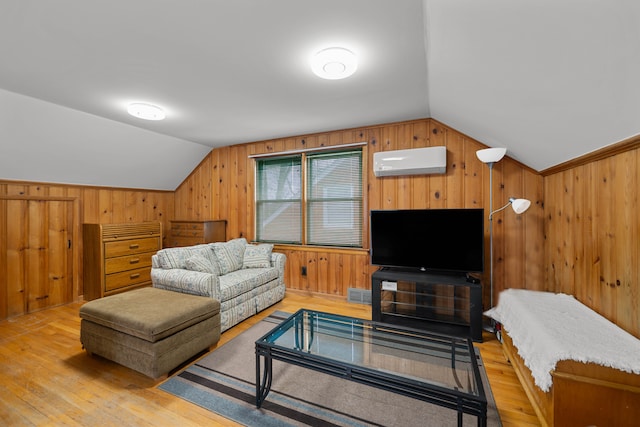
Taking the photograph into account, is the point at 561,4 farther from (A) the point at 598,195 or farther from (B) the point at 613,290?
(B) the point at 613,290

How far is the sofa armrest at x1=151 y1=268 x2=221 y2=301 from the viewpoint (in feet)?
8.45

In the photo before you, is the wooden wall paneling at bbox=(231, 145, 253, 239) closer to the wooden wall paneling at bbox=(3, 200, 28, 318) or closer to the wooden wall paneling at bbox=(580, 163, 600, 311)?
the wooden wall paneling at bbox=(3, 200, 28, 318)

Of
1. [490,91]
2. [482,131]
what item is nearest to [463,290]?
[482,131]

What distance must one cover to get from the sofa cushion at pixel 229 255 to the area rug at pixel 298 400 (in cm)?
128

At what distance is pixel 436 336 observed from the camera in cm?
186

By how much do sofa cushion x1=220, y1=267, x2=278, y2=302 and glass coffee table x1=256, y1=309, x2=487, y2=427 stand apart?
964mm

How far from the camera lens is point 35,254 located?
3.24 m

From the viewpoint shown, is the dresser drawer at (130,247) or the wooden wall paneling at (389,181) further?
the dresser drawer at (130,247)

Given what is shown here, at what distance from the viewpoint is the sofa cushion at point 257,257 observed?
355 centimetres

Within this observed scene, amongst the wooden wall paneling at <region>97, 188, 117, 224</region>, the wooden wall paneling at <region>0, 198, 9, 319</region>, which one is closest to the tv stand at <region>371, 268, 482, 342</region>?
the wooden wall paneling at <region>97, 188, 117, 224</region>

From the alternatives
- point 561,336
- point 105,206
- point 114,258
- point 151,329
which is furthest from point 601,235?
point 105,206

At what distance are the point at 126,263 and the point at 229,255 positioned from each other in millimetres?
1646

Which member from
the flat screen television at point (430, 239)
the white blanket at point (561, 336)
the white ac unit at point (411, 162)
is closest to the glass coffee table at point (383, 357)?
the white blanket at point (561, 336)

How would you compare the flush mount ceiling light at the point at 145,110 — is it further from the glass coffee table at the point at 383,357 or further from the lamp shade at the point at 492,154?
the lamp shade at the point at 492,154
